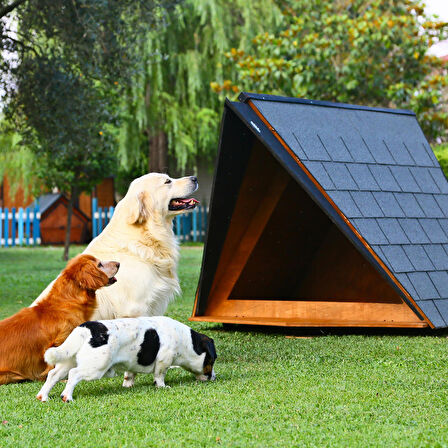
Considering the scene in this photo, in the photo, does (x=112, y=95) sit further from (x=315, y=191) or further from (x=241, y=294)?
(x=315, y=191)

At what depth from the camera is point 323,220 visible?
8789 mm

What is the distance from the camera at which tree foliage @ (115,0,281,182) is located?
25.5m

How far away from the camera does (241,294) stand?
864 centimetres

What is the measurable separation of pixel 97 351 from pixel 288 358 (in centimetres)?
209

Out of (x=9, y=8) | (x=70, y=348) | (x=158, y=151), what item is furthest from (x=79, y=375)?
(x=158, y=151)

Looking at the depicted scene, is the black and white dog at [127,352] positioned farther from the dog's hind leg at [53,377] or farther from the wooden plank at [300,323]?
the wooden plank at [300,323]

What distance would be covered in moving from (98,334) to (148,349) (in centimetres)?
39

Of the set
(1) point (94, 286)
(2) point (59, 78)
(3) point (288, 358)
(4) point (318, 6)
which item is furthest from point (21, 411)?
(4) point (318, 6)

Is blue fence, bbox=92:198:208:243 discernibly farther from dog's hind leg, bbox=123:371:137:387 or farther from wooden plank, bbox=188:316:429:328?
dog's hind leg, bbox=123:371:137:387

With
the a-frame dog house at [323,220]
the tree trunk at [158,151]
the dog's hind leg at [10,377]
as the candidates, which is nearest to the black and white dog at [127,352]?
the dog's hind leg at [10,377]

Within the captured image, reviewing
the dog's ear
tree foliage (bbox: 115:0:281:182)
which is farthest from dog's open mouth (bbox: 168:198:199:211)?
tree foliage (bbox: 115:0:281:182)

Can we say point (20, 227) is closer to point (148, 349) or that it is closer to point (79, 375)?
point (148, 349)

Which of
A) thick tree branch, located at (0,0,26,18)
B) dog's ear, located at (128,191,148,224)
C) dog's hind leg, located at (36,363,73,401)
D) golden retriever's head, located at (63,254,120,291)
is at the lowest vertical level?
dog's hind leg, located at (36,363,73,401)

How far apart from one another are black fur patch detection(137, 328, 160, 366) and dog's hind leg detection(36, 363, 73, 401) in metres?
0.47
